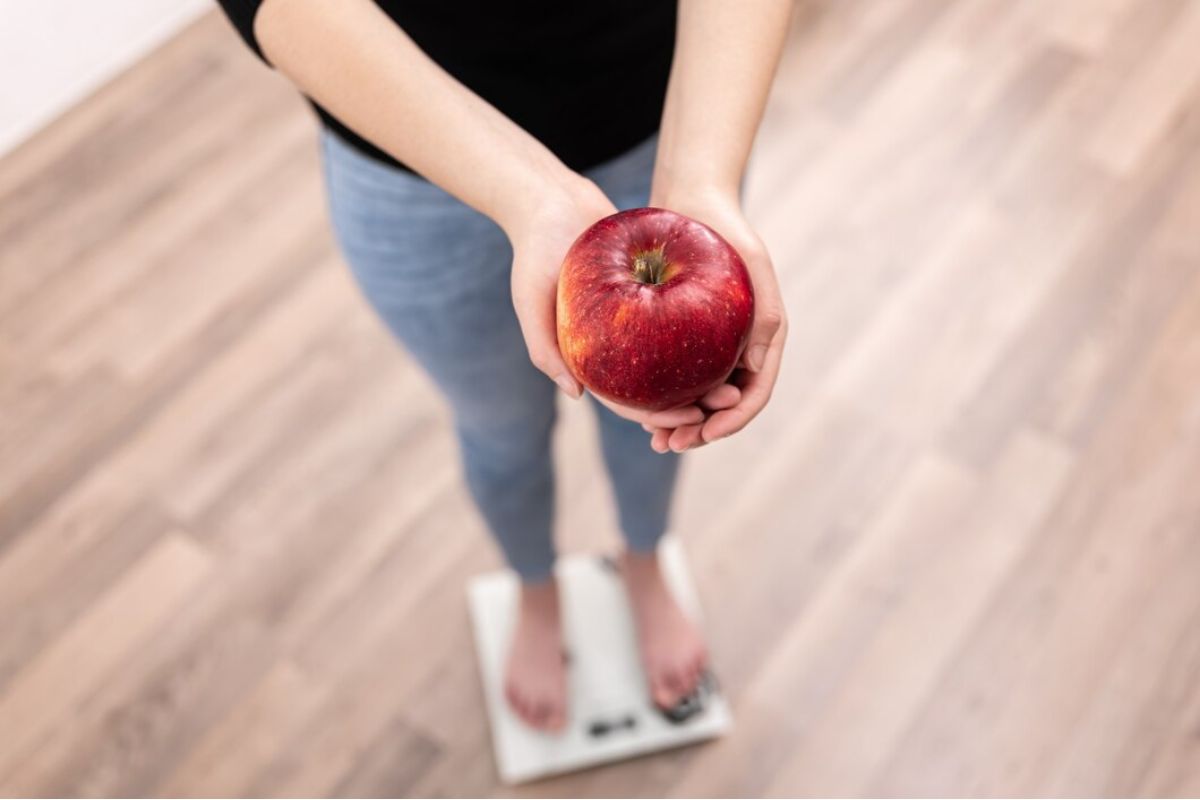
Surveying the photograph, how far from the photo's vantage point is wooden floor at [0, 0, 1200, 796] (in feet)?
4.50

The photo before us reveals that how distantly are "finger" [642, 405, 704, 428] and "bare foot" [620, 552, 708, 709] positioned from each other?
2.16ft

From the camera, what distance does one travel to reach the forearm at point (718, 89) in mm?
716

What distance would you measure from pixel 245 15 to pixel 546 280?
263 millimetres

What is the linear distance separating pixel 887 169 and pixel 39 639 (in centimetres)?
152

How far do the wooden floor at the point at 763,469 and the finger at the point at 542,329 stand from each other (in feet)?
2.70

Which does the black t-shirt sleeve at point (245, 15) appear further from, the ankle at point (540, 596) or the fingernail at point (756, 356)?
the ankle at point (540, 596)

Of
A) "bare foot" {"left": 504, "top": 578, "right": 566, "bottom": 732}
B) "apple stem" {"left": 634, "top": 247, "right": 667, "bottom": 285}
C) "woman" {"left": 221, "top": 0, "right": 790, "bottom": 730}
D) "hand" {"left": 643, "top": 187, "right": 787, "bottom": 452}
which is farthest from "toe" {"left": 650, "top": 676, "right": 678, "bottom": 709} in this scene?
"apple stem" {"left": 634, "top": 247, "right": 667, "bottom": 285}

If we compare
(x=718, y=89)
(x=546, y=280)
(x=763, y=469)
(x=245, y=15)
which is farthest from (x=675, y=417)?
(x=763, y=469)

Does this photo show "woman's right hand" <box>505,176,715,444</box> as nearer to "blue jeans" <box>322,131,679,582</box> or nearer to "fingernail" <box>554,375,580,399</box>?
"fingernail" <box>554,375,580,399</box>

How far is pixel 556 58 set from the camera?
764mm

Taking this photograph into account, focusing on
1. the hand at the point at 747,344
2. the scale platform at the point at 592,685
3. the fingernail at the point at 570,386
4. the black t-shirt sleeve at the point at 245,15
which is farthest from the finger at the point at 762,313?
the scale platform at the point at 592,685

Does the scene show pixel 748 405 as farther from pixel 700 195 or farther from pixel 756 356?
pixel 700 195

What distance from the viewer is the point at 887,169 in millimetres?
1902

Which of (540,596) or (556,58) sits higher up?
(556,58)
